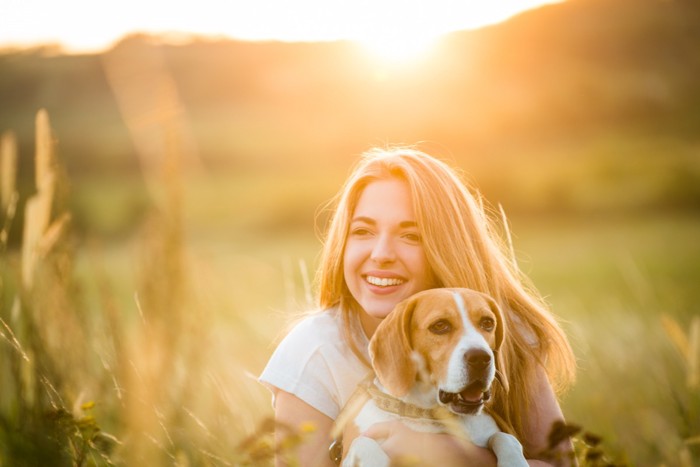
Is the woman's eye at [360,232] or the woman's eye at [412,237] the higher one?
the woman's eye at [360,232]

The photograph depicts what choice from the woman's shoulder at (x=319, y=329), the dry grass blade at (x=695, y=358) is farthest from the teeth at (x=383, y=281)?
the dry grass blade at (x=695, y=358)

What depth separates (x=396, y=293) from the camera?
314 centimetres

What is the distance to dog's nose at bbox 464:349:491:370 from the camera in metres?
2.61

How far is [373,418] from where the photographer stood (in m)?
2.85

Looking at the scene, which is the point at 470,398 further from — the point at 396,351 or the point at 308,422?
the point at 308,422

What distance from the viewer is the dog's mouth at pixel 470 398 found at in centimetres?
261

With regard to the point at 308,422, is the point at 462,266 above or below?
above

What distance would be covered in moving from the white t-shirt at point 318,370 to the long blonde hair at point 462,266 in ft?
0.33

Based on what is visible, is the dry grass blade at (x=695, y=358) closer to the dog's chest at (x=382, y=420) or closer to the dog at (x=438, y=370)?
the dog at (x=438, y=370)

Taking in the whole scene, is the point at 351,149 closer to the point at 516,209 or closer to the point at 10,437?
the point at 516,209

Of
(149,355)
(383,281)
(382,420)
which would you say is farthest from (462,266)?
(149,355)

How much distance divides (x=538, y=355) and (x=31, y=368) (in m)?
2.24

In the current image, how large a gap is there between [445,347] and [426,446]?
41 cm

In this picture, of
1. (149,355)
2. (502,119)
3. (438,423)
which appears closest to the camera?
(149,355)
